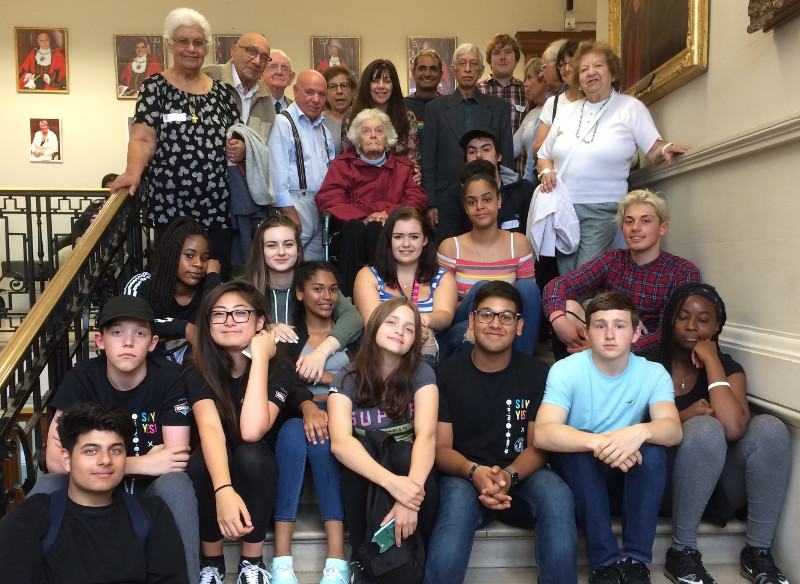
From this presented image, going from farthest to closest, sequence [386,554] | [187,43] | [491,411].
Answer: [187,43], [491,411], [386,554]

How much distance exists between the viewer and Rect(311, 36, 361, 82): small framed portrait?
8.26 meters

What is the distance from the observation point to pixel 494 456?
106 inches

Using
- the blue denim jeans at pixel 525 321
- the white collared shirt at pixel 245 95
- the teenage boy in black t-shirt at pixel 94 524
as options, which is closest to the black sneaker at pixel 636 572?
the blue denim jeans at pixel 525 321

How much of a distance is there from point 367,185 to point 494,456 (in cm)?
203

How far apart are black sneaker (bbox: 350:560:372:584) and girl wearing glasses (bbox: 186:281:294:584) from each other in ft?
0.93

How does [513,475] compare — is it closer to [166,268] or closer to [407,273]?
[407,273]

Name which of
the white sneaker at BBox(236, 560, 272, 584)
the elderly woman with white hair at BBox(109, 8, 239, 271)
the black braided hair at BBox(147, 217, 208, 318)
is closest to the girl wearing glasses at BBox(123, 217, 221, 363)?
the black braided hair at BBox(147, 217, 208, 318)

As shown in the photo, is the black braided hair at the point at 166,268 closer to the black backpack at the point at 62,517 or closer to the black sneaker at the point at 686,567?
the black backpack at the point at 62,517

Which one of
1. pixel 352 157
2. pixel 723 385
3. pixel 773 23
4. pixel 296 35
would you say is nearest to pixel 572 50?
pixel 352 157

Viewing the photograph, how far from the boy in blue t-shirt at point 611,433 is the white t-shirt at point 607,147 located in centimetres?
143

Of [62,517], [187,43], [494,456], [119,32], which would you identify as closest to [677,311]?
[494,456]

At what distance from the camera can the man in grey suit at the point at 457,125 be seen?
4535 mm

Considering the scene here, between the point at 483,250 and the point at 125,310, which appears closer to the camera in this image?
the point at 125,310

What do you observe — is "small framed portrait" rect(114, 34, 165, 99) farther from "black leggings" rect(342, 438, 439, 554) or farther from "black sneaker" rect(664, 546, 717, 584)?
"black sneaker" rect(664, 546, 717, 584)
